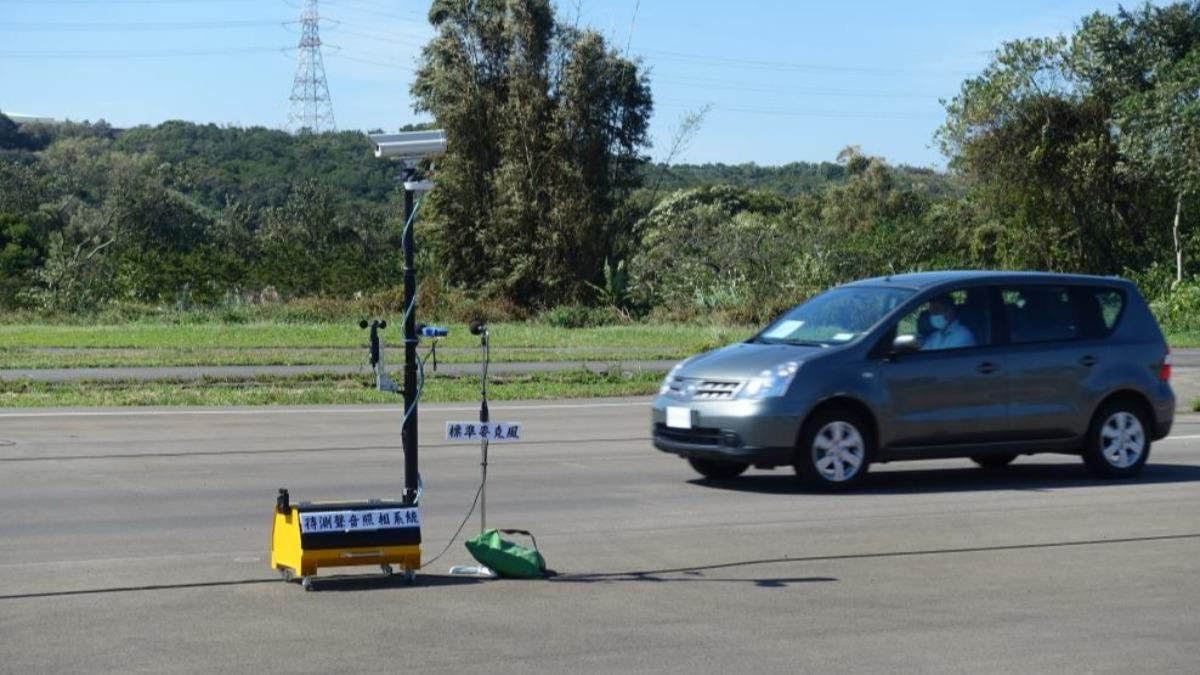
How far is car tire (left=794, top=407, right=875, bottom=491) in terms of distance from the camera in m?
12.7

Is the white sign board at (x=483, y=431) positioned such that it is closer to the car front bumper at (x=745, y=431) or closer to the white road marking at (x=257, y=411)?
the car front bumper at (x=745, y=431)

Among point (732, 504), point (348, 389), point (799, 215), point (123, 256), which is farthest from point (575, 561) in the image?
point (799, 215)

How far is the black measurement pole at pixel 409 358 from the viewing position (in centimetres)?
894

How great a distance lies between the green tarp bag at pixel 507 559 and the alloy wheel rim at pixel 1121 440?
261 inches

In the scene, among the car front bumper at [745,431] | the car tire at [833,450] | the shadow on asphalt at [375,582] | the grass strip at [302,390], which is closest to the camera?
the shadow on asphalt at [375,582]

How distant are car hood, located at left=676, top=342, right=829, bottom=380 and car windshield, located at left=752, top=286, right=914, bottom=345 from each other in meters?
0.27

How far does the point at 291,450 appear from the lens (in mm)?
15852

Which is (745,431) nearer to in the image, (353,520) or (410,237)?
(410,237)

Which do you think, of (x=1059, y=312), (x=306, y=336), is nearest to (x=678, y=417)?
(x=1059, y=312)

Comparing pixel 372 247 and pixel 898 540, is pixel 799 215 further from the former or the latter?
pixel 898 540

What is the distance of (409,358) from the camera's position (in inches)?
358

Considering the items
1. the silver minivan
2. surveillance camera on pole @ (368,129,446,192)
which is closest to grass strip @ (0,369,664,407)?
the silver minivan

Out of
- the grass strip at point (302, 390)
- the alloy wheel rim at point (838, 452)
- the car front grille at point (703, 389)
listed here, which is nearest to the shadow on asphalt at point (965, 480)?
the alloy wheel rim at point (838, 452)

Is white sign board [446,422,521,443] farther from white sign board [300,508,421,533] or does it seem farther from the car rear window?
the car rear window
